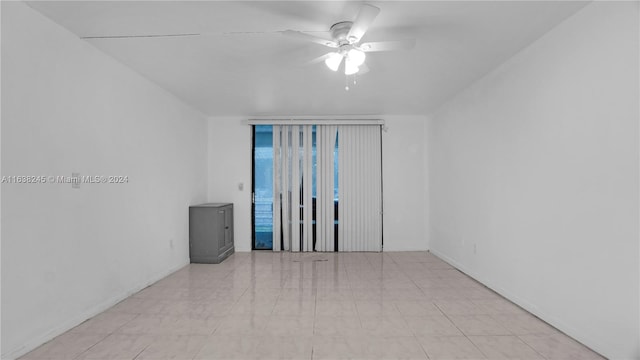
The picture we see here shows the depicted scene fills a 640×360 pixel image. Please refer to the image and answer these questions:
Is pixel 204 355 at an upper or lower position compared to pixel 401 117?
lower

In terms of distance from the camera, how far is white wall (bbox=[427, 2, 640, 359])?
2010mm

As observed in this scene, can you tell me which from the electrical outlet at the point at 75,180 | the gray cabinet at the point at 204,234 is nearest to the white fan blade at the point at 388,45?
the electrical outlet at the point at 75,180

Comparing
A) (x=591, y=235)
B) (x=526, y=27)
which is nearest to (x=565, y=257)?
(x=591, y=235)

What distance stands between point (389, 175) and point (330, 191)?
1.09m

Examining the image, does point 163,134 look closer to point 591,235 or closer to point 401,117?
point 401,117

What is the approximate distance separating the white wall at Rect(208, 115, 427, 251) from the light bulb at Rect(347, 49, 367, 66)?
10.1ft

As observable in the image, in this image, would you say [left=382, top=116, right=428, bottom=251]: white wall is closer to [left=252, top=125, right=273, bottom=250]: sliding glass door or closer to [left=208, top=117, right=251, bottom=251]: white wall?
[left=252, top=125, right=273, bottom=250]: sliding glass door

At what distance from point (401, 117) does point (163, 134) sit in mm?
3854

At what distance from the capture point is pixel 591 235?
223cm

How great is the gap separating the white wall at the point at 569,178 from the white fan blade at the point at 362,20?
1586mm

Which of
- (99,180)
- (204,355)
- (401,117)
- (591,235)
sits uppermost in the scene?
(401,117)

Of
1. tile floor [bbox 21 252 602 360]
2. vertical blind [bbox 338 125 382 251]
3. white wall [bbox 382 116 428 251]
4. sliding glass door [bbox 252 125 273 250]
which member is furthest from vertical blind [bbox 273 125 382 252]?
tile floor [bbox 21 252 602 360]

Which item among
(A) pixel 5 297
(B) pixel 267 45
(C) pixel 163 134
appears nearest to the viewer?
(A) pixel 5 297

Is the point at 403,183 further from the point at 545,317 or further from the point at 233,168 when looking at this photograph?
the point at 545,317
